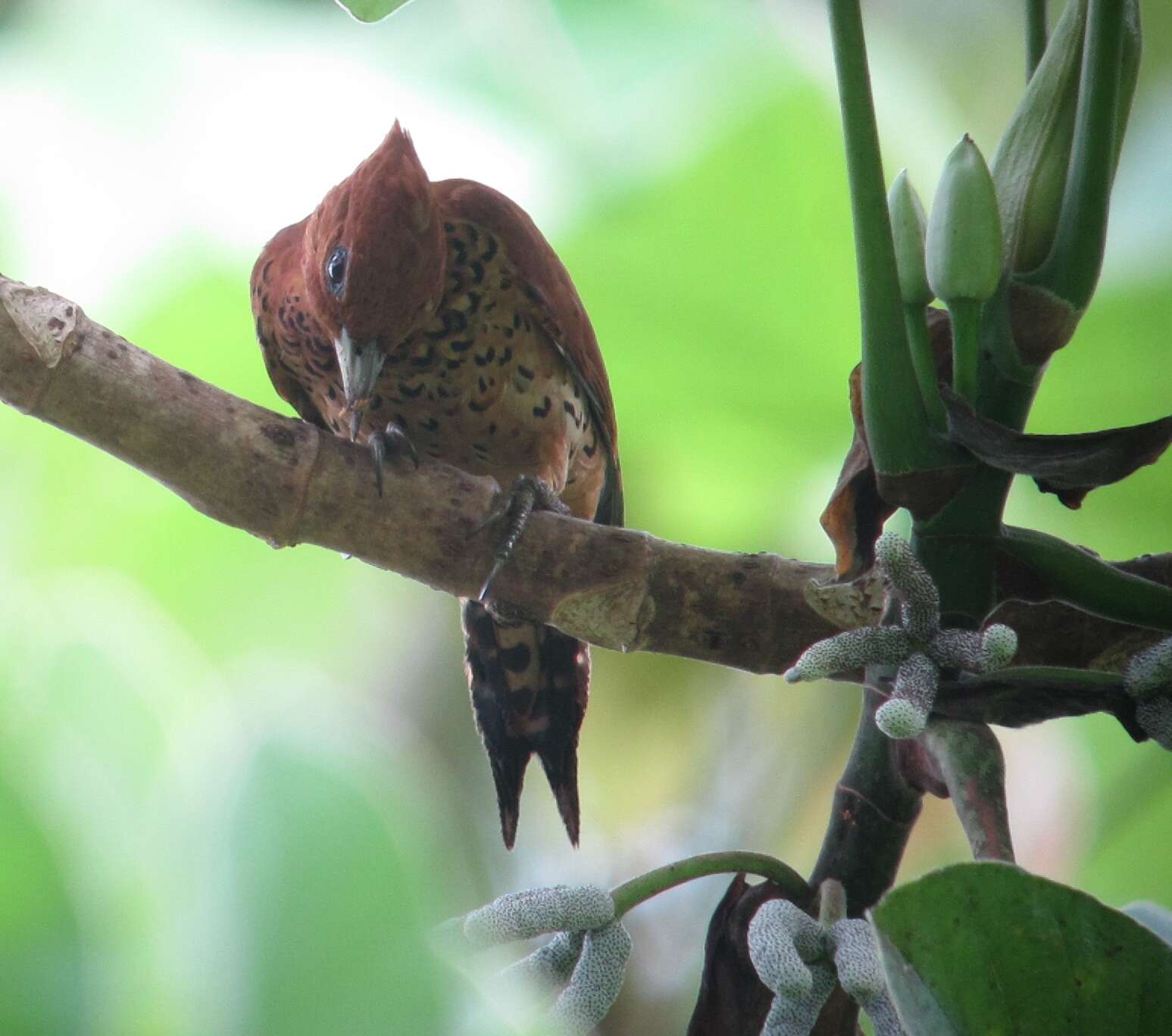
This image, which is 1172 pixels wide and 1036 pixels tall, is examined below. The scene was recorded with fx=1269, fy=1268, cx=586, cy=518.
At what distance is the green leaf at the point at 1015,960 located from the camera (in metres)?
0.50

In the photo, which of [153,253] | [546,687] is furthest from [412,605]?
[153,253]

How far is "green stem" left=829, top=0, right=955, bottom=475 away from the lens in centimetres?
66

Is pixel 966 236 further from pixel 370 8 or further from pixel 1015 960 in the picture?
pixel 370 8

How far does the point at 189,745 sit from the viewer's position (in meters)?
0.30

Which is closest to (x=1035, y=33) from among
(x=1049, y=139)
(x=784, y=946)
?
(x=1049, y=139)

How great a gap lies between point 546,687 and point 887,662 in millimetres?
867

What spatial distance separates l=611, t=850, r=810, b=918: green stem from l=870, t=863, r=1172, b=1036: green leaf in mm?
160

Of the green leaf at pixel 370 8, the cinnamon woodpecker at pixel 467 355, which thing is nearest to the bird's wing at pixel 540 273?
the cinnamon woodpecker at pixel 467 355

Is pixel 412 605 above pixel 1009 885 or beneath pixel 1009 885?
above

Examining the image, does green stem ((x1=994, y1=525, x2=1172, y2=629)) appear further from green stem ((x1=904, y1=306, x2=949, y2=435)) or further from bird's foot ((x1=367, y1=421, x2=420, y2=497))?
bird's foot ((x1=367, y1=421, x2=420, y2=497))

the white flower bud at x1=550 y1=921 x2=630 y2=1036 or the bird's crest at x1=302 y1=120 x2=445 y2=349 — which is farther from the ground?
the bird's crest at x1=302 y1=120 x2=445 y2=349

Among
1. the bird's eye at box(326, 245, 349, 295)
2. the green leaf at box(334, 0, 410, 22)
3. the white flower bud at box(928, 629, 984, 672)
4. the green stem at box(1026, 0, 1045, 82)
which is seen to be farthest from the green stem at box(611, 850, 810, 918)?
the bird's eye at box(326, 245, 349, 295)

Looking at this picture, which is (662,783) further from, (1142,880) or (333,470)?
(333,470)

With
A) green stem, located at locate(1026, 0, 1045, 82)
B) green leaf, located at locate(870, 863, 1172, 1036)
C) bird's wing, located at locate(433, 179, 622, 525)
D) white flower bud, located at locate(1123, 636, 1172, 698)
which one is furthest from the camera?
bird's wing, located at locate(433, 179, 622, 525)
